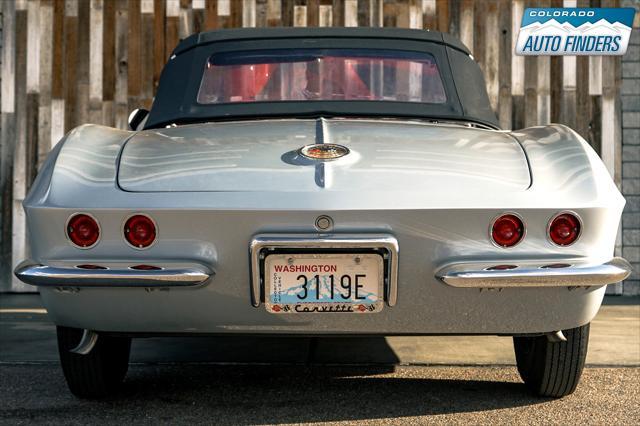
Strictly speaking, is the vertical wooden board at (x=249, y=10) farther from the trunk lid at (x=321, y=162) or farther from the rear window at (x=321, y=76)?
the trunk lid at (x=321, y=162)

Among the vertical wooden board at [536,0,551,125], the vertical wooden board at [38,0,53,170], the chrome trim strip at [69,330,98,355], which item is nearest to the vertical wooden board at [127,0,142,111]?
the vertical wooden board at [38,0,53,170]

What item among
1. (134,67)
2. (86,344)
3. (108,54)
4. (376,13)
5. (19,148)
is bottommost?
(86,344)

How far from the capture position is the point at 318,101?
14.3 ft

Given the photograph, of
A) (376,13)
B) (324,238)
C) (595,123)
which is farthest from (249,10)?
(324,238)

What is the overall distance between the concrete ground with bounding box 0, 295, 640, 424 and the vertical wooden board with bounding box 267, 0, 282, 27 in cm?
393

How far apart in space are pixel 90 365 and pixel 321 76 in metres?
1.63

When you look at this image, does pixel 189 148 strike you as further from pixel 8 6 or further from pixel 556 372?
pixel 8 6

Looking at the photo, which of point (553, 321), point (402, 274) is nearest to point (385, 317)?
point (402, 274)

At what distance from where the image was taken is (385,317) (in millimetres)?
3371

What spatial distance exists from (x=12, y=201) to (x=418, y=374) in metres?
5.24

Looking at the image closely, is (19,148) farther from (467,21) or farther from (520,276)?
(520,276)

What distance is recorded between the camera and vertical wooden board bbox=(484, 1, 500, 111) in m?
8.87

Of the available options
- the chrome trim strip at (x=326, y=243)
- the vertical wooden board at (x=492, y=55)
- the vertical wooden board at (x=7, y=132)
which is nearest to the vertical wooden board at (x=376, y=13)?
the vertical wooden board at (x=492, y=55)

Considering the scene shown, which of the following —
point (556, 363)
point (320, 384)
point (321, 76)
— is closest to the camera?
point (556, 363)
